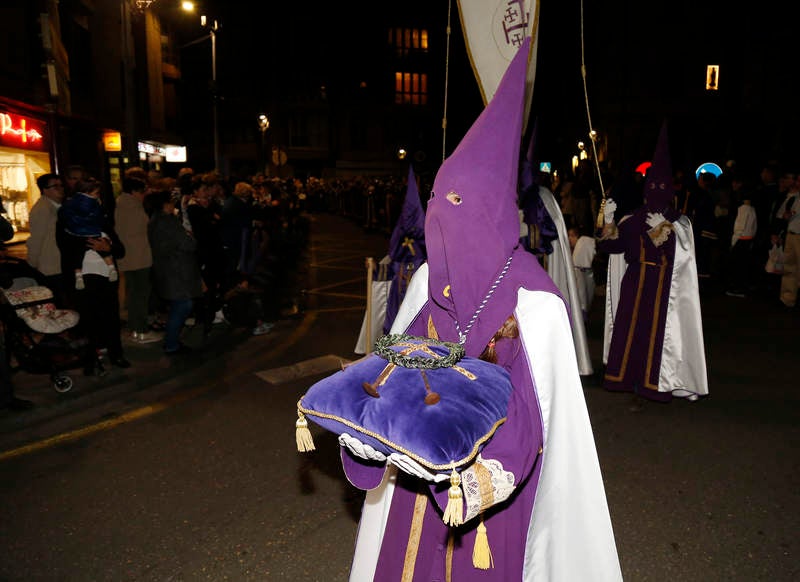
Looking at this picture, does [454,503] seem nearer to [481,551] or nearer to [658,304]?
[481,551]

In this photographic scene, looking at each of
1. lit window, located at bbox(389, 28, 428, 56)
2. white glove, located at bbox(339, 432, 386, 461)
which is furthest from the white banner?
lit window, located at bbox(389, 28, 428, 56)

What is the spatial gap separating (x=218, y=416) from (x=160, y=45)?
3079cm

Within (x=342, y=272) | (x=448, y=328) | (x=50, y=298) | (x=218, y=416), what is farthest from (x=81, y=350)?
(x=342, y=272)

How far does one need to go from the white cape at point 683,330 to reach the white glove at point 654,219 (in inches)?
6.0

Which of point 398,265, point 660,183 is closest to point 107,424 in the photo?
point 398,265

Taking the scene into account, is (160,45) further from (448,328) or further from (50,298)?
(448,328)

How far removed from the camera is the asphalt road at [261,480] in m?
3.48

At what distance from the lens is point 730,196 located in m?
14.1

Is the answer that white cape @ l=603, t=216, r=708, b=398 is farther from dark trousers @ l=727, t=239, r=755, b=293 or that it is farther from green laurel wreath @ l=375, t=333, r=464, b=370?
dark trousers @ l=727, t=239, r=755, b=293

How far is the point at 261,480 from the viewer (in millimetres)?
4395

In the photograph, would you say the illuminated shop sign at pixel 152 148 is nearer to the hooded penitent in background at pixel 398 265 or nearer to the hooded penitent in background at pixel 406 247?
the hooded penitent in background at pixel 398 265

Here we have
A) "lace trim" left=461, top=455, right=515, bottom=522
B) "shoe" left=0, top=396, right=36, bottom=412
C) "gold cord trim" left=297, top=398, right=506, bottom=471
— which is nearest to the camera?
"gold cord trim" left=297, top=398, right=506, bottom=471

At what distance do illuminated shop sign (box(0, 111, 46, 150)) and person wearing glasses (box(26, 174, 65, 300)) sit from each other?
788cm

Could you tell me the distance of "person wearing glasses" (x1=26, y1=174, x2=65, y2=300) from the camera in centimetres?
686
